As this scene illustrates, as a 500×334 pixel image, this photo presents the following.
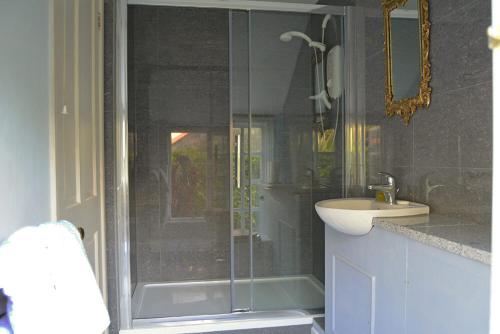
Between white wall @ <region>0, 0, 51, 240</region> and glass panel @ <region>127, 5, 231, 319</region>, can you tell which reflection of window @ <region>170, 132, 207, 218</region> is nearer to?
glass panel @ <region>127, 5, 231, 319</region>

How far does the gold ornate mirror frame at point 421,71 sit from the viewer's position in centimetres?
164

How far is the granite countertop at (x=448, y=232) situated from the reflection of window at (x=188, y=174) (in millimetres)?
1906

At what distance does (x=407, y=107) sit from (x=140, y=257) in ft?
7.60

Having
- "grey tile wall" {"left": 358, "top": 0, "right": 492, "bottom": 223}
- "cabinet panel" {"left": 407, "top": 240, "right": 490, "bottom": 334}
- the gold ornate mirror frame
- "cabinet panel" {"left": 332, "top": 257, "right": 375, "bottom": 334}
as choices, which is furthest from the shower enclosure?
"cabinet panel" {"left": 407, "top": 240, "right": 490, "bottom": 334}

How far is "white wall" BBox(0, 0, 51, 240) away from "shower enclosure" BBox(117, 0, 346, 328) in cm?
100

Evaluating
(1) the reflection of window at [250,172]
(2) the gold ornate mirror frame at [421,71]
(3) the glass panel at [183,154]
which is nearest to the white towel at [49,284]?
(2) the gold ornate mirror frame at [421,71]

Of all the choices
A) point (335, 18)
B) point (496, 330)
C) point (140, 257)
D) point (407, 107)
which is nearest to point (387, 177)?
point (407, 107)

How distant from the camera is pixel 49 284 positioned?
0.72 meters

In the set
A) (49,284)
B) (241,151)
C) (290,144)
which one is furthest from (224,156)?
(49,284)

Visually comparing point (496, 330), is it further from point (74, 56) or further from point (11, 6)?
point (74, 56)

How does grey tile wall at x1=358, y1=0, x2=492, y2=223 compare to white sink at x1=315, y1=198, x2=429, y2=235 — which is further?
white sink at x1=315, y1=198, x2=429, y2=235

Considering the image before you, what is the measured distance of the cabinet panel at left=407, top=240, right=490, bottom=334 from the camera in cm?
93

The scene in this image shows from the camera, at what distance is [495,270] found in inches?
18.4

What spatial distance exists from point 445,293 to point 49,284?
1.06 meters
